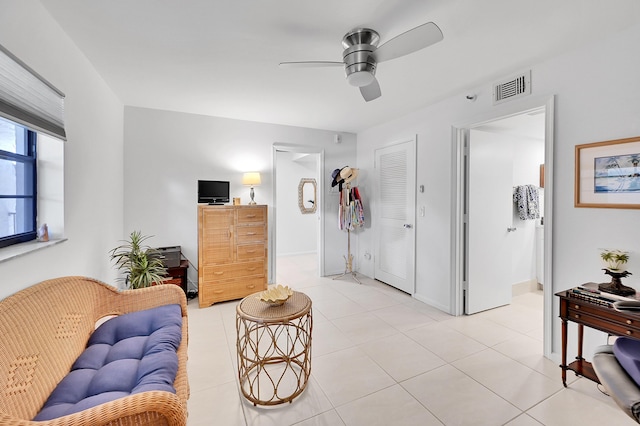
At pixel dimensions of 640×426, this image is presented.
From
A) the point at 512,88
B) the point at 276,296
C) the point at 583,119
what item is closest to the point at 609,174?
the point at 583,119

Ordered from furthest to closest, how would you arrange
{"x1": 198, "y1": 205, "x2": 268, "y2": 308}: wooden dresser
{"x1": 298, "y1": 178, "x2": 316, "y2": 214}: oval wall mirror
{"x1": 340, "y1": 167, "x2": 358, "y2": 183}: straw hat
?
{"x1": 298, "y1": 178, "x2": 316, "y2": 214}: oval wall mirror < {"x1": 340, "y1": 167, "x2": 358, "y2": 183}: straw hat < {"x1": 198, "y1": 205, "x2": 268, "y2": 308}: wooden dresser

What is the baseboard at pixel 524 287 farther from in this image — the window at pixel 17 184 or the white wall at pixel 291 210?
the window at pixel 17 184

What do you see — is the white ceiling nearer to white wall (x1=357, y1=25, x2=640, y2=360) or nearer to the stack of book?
white wall (x1=357, y1=25, x2=640, y2=360)

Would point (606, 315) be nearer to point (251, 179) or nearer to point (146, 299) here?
point (146, 299)

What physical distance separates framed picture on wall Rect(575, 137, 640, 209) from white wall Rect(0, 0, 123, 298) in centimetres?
348

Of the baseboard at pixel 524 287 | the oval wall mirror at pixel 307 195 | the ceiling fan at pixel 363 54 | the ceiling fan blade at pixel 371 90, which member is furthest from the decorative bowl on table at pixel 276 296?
the oval wall mirror at pixel 307 195

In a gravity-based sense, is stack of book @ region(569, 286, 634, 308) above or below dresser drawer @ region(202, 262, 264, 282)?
above

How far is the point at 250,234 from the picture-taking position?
3666 mm

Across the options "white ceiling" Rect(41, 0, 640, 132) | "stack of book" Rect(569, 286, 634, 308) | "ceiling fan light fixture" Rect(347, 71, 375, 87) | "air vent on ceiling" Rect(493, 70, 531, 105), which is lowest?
"stack of book" Rect(569, 286, 634, 308)

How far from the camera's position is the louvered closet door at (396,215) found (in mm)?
3744

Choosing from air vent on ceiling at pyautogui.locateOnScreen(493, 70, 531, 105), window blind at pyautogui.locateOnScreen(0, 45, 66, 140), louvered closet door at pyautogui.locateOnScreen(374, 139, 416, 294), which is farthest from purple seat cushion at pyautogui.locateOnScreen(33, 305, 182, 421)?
air vent on ceiling at pyautogui.locateOnScreen(493, 70, 531, 105)

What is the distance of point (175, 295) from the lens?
2.10m

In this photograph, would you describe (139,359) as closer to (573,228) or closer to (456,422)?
(456,422)

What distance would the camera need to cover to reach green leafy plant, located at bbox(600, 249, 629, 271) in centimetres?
179
